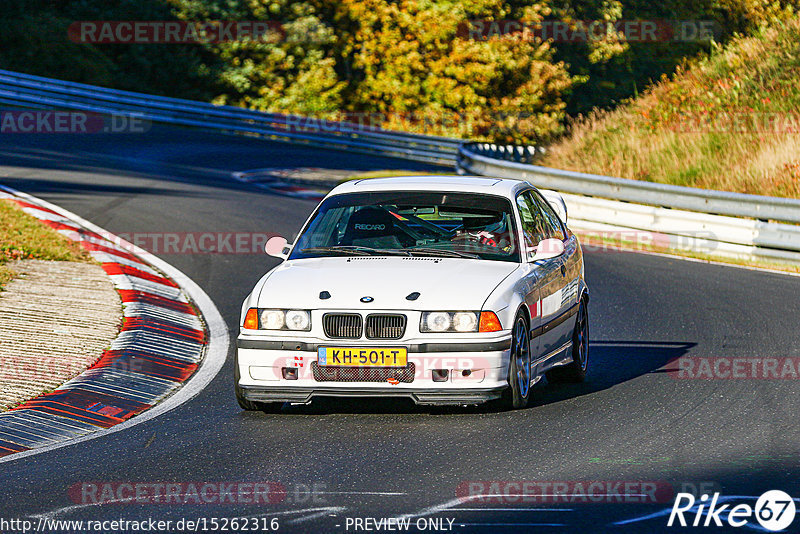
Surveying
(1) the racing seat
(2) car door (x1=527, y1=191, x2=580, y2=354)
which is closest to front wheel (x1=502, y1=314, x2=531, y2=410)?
(2) car door (x1=527, y1=191, x2=580, y2=354)

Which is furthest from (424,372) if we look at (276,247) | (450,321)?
(276,247)

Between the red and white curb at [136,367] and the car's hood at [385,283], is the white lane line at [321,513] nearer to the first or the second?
the car's hood at [385,283]

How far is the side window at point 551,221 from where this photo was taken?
1032 cm

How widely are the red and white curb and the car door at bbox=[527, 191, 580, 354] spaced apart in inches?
104

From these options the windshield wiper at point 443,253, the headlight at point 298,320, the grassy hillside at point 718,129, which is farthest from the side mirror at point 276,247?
the grassy hillside at point 718,129

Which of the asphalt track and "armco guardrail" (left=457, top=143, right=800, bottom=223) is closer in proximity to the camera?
the asphalt track

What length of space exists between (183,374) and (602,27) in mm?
42877

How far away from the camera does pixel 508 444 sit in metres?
7.57

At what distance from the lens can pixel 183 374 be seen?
1013 cm

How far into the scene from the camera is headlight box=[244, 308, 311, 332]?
8.27 meters

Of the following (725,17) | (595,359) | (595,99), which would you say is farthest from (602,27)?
(595,359)

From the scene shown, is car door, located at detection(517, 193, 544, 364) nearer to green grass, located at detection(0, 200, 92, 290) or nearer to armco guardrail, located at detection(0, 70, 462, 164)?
green grass, located at detection(0, 200, 92, 290)

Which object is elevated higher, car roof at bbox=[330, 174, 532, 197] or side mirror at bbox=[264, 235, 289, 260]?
car roof at bbox=[330, 174, 532, 197]

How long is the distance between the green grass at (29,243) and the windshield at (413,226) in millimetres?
4466
